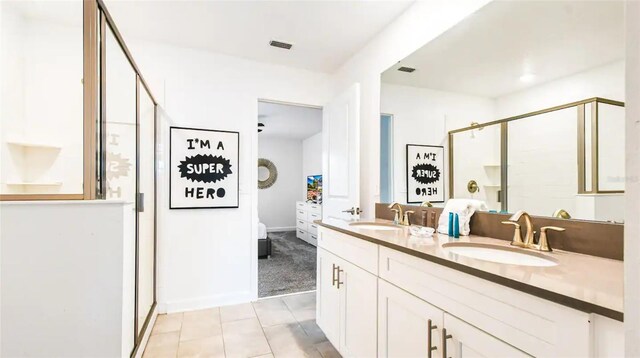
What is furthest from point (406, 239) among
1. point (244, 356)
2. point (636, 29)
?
point (244, 356)

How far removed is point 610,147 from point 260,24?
2.37 m

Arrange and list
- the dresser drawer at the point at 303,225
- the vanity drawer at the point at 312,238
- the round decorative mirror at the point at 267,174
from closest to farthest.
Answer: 1. the vanity drawer at the point at 312,238
2. the dresser drawer at the point at 303,225
3. the round decorative mirror at the point at 267,174

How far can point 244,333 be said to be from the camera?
2.31 m

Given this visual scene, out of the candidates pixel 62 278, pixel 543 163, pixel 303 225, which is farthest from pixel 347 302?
pixel 303 225

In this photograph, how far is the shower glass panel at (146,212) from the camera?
2.11m

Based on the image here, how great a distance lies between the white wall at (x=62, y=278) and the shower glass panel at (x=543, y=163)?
74.8 inches

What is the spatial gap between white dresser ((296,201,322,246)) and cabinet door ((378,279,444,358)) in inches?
158

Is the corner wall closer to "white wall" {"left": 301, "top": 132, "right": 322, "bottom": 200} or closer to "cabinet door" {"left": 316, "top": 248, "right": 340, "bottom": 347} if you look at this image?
"cabinet door" {"left": 316, "top": 248, "right": 340, "bottom": 347}

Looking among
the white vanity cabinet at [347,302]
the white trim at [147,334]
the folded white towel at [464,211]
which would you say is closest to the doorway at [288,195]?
the white trim at [147,334]

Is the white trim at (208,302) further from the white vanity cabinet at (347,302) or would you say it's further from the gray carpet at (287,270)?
the white vanity cabinet at (347,302)

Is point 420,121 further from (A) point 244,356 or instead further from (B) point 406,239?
(A) point 244,356

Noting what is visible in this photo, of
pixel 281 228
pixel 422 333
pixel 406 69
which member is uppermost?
pixel 406 69

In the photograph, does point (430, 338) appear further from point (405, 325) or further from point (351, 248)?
point (351, 248)

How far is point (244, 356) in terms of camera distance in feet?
6.55
